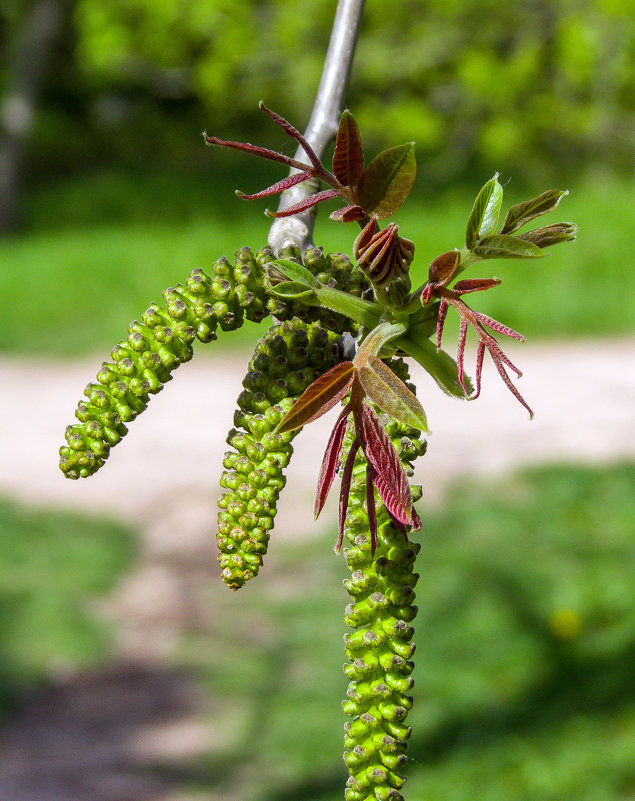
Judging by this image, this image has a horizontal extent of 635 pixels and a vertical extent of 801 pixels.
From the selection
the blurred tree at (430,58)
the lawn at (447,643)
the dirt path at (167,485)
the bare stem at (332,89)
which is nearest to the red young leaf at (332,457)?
the bare stem at (332,89)

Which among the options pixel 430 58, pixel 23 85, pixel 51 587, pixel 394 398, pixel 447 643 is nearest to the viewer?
pixel 394 398

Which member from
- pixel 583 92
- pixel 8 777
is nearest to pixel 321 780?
pixel 8 777

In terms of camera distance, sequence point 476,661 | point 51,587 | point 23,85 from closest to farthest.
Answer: point 476,661 → point 51,587 → point 23,85

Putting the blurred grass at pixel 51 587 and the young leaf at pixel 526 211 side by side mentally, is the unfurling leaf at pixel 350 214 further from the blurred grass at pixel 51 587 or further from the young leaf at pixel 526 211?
the blurred grass at pixel 51 587

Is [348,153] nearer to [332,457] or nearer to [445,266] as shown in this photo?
[445,266]

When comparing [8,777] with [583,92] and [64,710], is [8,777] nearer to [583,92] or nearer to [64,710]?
[64,710]

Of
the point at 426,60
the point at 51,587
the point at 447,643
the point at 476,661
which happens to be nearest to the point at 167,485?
the point at 51,587
